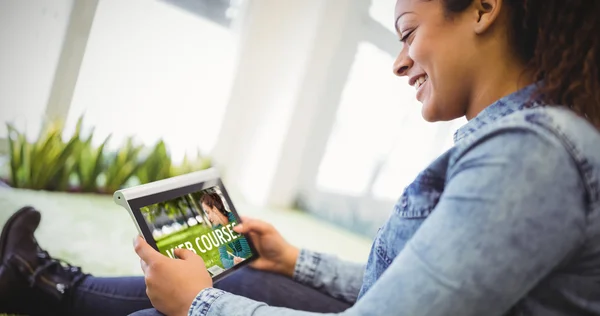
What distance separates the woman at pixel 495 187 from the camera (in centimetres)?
40

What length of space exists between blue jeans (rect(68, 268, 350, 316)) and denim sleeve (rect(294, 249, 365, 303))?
0.06 feet

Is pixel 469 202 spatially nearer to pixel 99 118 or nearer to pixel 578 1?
pixel 578 1

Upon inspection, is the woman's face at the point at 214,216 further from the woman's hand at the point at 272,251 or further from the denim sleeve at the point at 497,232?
the denim sleeve at the point at 497,232

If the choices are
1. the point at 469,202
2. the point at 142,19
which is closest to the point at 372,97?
the point at 142,19

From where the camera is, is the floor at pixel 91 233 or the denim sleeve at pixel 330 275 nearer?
the denim sleeve at pixel 330 275

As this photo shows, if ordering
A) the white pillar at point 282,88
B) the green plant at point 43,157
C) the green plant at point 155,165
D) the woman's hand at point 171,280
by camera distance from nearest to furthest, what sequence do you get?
the woman's hand at point 171,280
the green plant at point 43,157
the green plant at point 155,165
the white pillar at point 282,88

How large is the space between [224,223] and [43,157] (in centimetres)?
152

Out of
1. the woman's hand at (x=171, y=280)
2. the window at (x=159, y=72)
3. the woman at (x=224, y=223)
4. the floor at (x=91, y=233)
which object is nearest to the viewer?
the woman's hand at (x=171, y=280)

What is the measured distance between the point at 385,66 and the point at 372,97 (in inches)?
8.2

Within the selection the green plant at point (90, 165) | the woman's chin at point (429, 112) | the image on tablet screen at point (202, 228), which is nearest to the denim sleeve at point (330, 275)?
the image on tablet screen at point (202, 228)

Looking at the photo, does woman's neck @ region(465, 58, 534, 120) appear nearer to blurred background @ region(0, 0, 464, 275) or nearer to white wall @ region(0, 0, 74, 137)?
blurred background @ region(0, 0, 464, 275)

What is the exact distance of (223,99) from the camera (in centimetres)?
278

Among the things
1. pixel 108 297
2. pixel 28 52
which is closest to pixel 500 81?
pixel 108 297

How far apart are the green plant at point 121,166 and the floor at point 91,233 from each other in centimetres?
9
